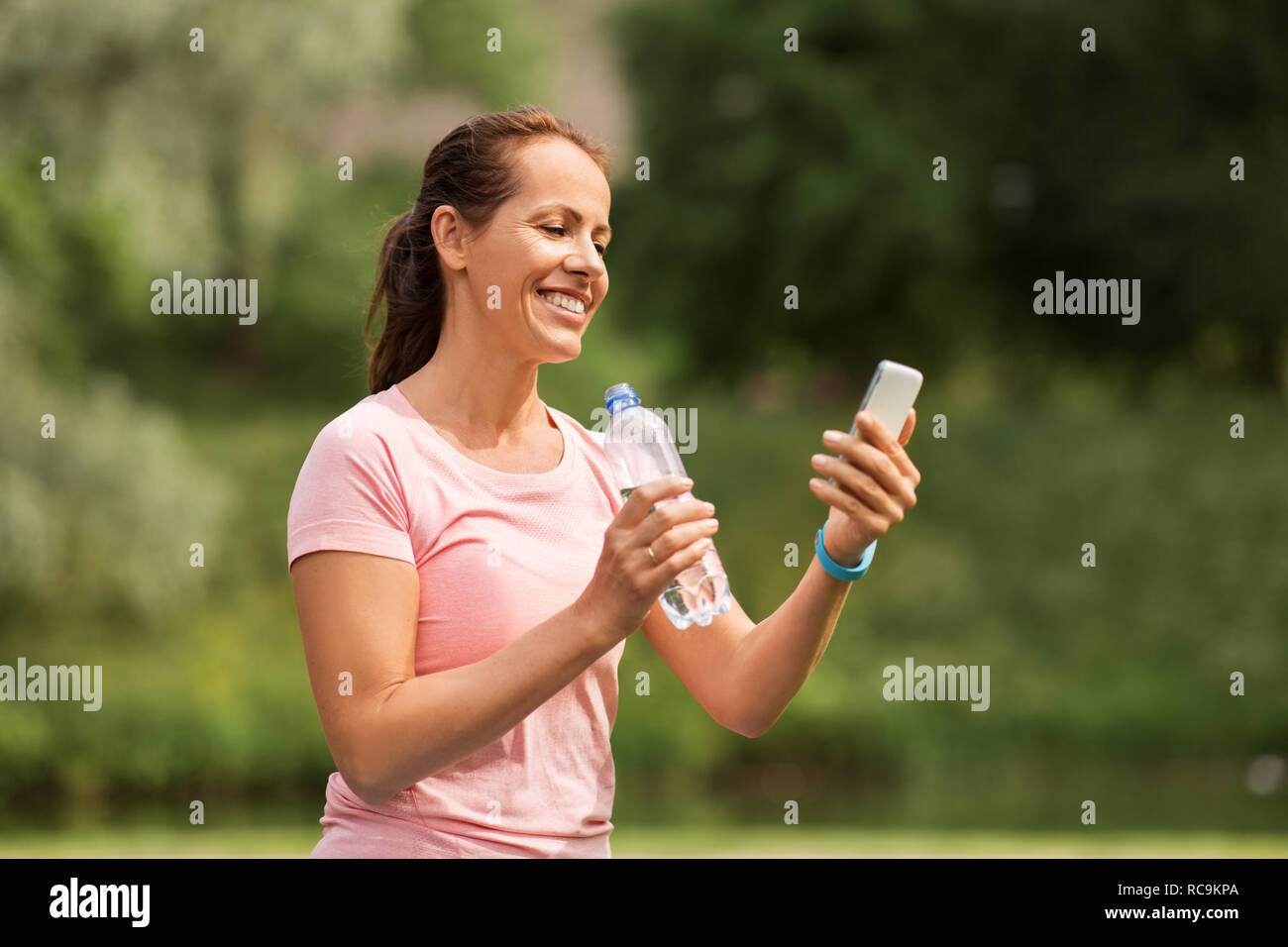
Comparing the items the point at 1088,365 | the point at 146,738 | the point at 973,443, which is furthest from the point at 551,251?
the point at 1088,365

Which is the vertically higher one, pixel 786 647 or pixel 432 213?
pixel 432 213

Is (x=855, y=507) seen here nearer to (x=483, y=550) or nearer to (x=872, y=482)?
(x=872, y=482)

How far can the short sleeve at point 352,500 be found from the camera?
1.96 metres

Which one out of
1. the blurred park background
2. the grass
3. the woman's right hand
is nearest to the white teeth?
the woman's right hand

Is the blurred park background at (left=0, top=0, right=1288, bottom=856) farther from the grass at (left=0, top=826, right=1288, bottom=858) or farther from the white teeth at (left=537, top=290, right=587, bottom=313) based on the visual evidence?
the white teeth at (left=537, top=290, right=587, bottom=313)

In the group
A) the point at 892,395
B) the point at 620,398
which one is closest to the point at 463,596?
the point at 620,398

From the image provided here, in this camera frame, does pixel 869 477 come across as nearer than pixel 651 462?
Yes

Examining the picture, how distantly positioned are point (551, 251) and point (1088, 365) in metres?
19.4

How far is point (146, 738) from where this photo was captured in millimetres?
12688

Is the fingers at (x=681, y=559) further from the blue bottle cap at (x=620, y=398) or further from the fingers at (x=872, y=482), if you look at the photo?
the blue bottle cap at (x=620, y=398)

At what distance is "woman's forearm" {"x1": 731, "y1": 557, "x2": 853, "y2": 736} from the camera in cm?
219

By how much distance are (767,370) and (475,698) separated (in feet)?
65.2

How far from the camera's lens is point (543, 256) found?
84.2 inches
